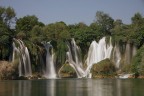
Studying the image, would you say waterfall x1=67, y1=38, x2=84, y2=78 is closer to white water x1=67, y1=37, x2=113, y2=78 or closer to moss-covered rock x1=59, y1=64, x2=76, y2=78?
white water x1=67, y1=37, x2=113, y2=78

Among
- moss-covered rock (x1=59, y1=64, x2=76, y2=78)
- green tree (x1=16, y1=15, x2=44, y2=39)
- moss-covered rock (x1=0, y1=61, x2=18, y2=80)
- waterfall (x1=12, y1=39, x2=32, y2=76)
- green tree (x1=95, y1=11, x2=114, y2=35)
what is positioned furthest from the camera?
green tree (x1=95, y1=11, x2=114, y2=35)

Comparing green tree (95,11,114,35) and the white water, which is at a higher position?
green tree (95,11,114,35)

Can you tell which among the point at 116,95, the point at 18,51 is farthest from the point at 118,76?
the point at 116,95

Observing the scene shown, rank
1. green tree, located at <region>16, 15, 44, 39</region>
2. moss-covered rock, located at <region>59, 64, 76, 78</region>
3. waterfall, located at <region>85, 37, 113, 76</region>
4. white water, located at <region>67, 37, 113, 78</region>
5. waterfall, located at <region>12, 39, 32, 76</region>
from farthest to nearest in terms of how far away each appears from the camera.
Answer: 1. green tree, located at <region>16, 15, 44, 39</region>
2. waterfall, located at <region>85, 37, 113, 76</region>
3. white water, located at <region>67, 37, 113, 78</region>
4. moss-covered rock, located at <region>59, 64, 76, 78</region>
5. waterfall, located at <region>12, 39, 32, 76</region>

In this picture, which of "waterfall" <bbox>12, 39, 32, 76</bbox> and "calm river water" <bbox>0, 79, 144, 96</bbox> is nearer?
"calm river water" <bbox>0, 79, 144, 96</bbox>

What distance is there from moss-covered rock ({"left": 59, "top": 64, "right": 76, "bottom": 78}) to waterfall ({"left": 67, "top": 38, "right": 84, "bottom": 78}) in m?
1.32

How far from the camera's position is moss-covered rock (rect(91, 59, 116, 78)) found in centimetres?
8750

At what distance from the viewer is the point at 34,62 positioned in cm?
8869

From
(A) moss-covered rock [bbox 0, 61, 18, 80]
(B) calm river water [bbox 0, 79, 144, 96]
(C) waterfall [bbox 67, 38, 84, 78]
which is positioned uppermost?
(C) waterfall [bbox 67, 38, 84, 78]

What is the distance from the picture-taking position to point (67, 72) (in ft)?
299

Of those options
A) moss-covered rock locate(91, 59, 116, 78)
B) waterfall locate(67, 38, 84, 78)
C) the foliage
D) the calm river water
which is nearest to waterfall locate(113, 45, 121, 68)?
moss-covered rock locate(91, 59, 116, 78)

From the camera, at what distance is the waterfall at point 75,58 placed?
93.6 metres

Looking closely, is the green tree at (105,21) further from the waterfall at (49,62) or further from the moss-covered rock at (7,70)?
the moss-covered rock at (7,70)

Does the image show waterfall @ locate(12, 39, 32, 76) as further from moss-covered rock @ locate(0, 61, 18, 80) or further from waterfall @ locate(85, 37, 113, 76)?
waterfall @ locate(85, 37, 113, 76)
